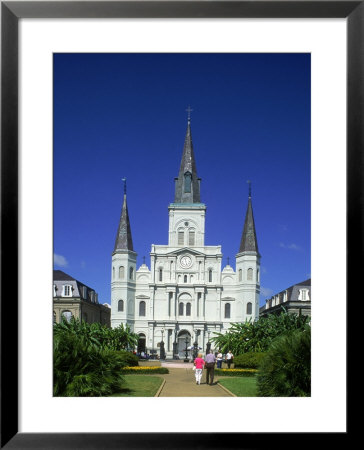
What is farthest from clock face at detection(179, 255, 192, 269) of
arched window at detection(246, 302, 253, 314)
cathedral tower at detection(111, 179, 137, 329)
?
arched window at detection(246, 302, 253, 314)

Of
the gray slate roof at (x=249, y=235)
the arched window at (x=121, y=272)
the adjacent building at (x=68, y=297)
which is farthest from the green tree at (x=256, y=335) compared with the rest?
the arched window at (x=121, y=272)

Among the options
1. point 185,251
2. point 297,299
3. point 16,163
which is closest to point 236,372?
point 16,163

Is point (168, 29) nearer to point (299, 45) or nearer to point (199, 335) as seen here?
point (299, 45)

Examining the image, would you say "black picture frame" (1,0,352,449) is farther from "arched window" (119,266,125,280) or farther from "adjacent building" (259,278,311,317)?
"arched window" (119,266,125,280)

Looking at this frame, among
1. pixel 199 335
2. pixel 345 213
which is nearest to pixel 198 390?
pixel 345 213

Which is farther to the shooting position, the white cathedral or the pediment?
the pediment

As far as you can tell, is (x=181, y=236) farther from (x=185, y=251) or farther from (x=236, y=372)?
(x=236, y=372)
